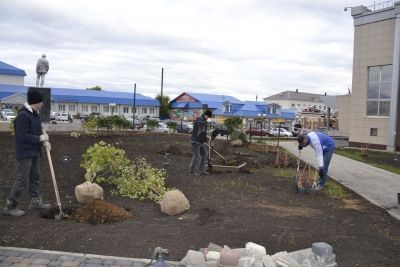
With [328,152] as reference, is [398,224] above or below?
below

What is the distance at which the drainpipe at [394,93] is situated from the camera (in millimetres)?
26000

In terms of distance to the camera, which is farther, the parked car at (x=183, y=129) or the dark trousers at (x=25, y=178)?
Result: the parked car at (x=183, y=129)

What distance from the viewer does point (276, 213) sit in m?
7.26

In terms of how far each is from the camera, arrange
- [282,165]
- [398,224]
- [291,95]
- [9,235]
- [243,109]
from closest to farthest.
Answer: [9,235] → [398,224] → [282,165] → [243,109] → [291,95]

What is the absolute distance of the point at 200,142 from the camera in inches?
439

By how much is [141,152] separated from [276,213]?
931cm

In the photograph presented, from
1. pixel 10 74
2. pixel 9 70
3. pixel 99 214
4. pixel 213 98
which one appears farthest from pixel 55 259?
pixel 213 98

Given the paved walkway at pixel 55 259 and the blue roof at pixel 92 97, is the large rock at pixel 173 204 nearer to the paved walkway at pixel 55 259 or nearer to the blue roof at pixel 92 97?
the paved walkway at pixel 55 259

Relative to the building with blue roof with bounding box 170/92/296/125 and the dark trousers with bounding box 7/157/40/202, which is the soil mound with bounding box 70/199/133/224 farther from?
the building with blue roof with bounding box 170/92/296/125

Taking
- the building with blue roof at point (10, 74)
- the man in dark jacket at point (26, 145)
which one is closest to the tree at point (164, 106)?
the building with blue roof at point (10, 74)

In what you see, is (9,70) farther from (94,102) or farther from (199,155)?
(199,155)

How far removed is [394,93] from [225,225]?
23154 mm

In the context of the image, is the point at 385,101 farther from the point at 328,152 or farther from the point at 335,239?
the point at 335,239

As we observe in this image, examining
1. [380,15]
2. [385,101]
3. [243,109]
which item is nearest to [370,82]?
[385,101]
